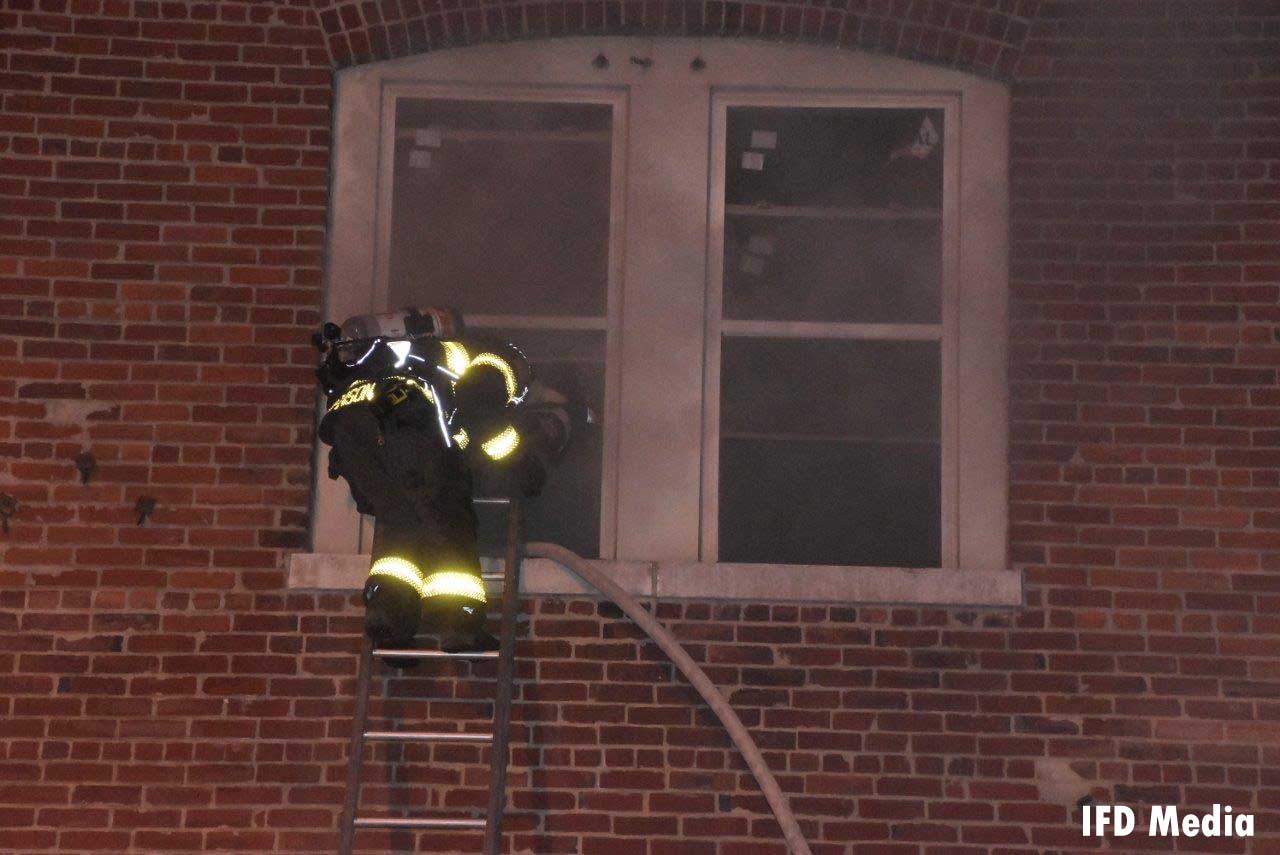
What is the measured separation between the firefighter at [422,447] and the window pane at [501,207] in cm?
59

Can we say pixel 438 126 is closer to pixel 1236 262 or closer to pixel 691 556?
pixel 691 556

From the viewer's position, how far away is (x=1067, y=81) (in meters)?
5.36

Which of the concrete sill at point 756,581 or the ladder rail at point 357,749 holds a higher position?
the concrete sill at point 756,581

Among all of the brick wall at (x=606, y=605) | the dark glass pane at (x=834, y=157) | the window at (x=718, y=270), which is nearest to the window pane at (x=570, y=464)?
the window at (x=718, y=270)

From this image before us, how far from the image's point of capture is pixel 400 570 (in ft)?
15.1

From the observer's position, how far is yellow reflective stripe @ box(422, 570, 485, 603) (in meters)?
4.61

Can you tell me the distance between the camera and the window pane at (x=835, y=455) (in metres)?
5.27

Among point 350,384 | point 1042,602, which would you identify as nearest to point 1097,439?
point 1042,602

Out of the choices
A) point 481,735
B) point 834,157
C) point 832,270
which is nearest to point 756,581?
point 481,735

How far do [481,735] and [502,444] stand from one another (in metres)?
1.02

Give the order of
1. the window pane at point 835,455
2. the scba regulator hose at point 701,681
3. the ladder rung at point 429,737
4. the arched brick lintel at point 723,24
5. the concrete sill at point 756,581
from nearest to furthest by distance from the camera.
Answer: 1. the scba regulator hose at point 701,681
2. the ladder rung at point 429,737
3. the concrete sill at point 756,581
4. the window pane at point 835,455
5. the arched brick lintel at point 723,24

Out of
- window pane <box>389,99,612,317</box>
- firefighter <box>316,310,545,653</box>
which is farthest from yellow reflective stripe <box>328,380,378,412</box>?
window pane <box>389,99,612,317</box>

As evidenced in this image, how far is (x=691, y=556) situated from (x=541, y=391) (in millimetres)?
843

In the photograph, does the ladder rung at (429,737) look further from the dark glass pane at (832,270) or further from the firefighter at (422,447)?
the dark glass pane at (832,270)
